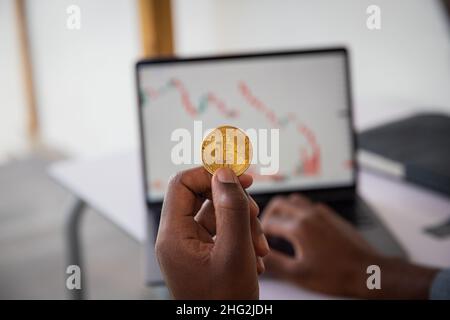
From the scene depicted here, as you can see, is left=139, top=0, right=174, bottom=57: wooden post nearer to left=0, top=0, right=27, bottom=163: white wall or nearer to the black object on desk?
left=0, top=0, right=27, bottom=163: white wall

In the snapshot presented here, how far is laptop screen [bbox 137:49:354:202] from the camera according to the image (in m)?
0.93

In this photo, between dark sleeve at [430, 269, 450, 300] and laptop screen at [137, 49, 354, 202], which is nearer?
dark sleeve at [430, 269, 450, 300]

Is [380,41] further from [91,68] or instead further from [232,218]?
[232,218]

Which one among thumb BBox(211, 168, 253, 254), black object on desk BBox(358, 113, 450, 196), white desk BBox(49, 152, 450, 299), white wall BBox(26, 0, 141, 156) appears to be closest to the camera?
thumb BBox(211, 168, 253, 254)

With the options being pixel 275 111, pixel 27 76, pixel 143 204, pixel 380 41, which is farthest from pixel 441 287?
pixel 27 76

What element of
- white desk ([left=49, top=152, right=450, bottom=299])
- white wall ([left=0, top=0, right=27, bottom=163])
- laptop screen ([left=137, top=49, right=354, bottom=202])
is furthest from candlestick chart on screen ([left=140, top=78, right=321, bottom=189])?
white wall ([left=0, top=0, right=27, bottom=163])

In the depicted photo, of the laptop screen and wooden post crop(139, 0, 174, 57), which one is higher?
wooden post crop(139, 0, 174, 57)

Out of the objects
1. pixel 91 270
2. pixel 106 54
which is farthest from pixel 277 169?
pixel 106 54

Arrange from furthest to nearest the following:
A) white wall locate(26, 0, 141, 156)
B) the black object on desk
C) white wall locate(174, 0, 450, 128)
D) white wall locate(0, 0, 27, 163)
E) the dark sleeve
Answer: white wall locate(0, 0, 27, 163) < white wall locate(26, 0, 141, 156) < white wall locate(174, 0, 450, 128) < the black object on desk < the dark sleeve

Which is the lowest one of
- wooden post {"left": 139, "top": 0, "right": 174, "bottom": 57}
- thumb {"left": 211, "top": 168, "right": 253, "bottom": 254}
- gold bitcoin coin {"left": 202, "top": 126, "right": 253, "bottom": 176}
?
thumb {"left": 211, "top": 168, "right": 253, "bottom": 254}

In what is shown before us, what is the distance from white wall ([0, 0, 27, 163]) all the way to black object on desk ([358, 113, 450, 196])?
5.93 ft

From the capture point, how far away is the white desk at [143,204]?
2.78 ft

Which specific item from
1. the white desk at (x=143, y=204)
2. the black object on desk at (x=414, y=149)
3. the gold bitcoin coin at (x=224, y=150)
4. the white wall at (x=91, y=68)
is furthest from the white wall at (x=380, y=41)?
the gold bitcoin coin at (x=224, y=150)

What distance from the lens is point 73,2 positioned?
608 mm
